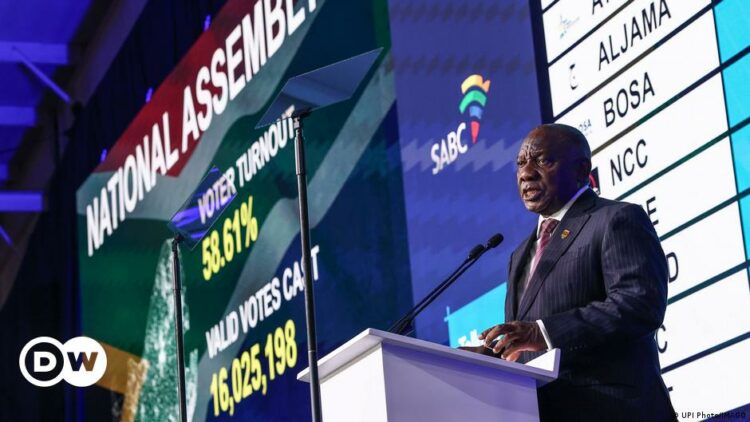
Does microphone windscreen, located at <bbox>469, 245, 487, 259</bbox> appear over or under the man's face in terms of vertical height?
under

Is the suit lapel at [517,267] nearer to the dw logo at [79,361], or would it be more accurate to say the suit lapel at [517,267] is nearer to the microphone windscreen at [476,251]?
the microphone windscreen at [476,251]

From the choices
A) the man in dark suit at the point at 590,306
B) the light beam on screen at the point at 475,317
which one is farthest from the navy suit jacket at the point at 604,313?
the light beam on screen at the point at 475,317

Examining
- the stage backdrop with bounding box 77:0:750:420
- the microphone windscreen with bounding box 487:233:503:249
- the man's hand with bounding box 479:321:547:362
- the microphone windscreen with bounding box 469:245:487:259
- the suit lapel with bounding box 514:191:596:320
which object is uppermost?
the stage backdrop with bounding box 77:0:750:420

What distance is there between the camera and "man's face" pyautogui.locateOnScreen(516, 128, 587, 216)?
8.33 ft

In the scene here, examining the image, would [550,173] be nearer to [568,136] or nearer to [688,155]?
[568,136]

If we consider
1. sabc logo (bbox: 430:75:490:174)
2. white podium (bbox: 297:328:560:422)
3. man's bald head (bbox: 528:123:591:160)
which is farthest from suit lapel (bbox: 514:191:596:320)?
sabc logo (bbox: 430:75:490:174)

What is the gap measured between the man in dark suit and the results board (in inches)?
24.4

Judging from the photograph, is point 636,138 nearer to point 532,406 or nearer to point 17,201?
point 532,406

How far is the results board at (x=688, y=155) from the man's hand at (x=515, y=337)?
2.87 feet

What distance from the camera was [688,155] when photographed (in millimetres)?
3125

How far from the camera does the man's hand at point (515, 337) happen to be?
2.19 meters

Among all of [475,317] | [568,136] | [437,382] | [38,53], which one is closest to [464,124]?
[475,317]

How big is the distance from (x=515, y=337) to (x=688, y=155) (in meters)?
1.13

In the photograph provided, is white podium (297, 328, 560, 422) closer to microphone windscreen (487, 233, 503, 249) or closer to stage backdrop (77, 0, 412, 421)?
microphone windscreen (487, 233, 503, 249)
